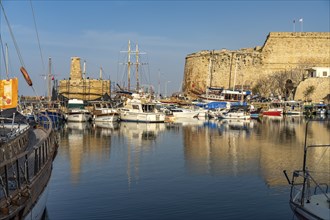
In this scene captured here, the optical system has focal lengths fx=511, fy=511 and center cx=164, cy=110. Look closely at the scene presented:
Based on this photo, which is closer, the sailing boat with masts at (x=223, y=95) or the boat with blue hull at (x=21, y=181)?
the boat with blue hull at (x=21, y=181)

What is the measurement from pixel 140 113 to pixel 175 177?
999 inches

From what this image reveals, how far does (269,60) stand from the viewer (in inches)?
2450

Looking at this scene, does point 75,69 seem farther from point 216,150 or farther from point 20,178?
point 20,178

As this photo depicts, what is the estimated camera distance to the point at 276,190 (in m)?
13.5

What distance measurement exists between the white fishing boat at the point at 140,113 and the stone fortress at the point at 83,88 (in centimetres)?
1622

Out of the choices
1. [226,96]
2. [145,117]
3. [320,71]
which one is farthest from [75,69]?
[320,71]

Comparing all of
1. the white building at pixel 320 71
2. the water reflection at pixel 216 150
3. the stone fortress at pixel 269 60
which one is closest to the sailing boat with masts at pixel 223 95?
the stone fortress at pixel 269 60

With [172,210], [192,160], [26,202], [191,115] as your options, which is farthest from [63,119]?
[26,202]

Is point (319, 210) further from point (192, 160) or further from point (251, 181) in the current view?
point (192, 160)

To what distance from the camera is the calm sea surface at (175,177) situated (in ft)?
37.7

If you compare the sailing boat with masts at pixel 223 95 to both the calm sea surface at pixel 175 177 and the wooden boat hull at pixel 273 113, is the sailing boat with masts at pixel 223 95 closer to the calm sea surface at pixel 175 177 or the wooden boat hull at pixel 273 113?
the wooden boat hull at pixel 273 113

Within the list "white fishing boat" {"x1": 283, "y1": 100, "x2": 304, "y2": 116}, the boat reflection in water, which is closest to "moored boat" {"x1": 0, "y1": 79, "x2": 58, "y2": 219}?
the boat reflection in water

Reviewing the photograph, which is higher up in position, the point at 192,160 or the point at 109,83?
the point at 109,83

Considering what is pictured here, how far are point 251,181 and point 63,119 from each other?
28.8 m
